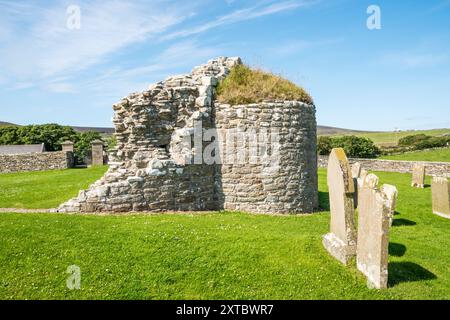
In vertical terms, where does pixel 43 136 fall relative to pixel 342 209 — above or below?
above

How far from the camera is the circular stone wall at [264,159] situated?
1327cm

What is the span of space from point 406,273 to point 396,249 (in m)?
1.85

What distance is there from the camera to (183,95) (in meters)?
13.8

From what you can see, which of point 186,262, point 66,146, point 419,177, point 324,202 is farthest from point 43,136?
point 186,262

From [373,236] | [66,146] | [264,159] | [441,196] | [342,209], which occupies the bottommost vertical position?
[441,196]

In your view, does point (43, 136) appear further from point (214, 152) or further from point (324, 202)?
point (324, 202)

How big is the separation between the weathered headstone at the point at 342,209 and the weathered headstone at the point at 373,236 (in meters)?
0.33

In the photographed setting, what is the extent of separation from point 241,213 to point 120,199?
14.2ft

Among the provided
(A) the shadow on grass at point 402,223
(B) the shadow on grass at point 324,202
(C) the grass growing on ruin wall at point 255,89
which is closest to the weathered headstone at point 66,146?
(B) the shadow on grass at point 324,202

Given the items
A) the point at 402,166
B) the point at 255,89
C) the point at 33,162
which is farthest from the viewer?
the point at 33,162

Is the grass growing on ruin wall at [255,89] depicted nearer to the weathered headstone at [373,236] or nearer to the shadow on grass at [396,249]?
the shadow on grass at [396,249]

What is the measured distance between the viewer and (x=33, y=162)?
34.2 metres
